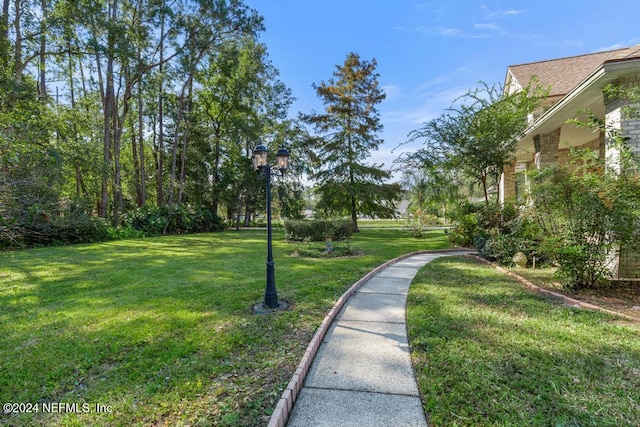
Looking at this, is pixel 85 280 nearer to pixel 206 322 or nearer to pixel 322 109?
pixel 206 322

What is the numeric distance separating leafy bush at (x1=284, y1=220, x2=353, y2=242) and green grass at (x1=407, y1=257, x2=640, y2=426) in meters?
8.52

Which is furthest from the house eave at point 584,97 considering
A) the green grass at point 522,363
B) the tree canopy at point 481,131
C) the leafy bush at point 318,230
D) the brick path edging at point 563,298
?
the leafy bush at point 318,230

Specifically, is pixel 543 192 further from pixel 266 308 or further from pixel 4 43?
pixel 4 43

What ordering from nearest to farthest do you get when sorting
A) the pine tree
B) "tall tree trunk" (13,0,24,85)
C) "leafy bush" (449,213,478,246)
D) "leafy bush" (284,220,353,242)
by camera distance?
"leafy bush" (449,213,478,246)
"tall tree trunk" (13,0,24,85)
"leafy bush" (284,220,353,242)
the pine tree

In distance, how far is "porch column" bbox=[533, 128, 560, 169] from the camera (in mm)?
8483

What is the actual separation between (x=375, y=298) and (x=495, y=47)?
33.4 feet

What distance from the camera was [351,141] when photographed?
1723 centimetres

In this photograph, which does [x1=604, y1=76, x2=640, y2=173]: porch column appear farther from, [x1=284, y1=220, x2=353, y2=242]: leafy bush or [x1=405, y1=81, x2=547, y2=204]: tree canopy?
[x1=284, y1=220, x2=353, y2=242]: leafy bush

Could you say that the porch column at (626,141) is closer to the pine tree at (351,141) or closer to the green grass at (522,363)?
the green grass at (522,363)

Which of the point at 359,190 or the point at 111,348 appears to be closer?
the point at 111,348

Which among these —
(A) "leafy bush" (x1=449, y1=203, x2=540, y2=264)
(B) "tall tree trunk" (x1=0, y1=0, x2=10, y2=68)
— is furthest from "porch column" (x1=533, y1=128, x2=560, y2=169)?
(B) "tall tree trunk" (x1=0, y1=0, x2=10, y2=68)

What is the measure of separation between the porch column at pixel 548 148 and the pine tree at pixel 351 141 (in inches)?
321

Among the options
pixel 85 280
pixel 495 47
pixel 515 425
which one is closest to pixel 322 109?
pixel 495 47

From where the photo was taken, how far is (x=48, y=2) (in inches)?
491
